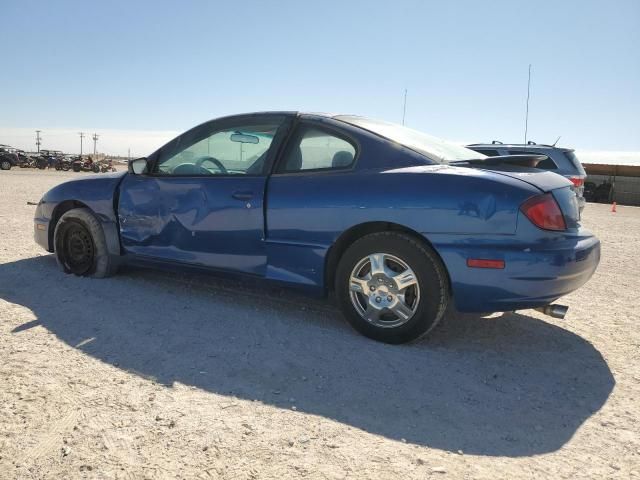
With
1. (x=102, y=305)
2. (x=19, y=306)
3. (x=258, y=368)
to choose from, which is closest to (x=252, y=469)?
(x=258, y=368)

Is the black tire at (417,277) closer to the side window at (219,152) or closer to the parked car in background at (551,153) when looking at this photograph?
the side window at (219,152)

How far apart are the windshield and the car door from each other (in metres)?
0.61

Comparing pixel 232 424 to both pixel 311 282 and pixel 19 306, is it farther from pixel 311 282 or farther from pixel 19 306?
pixel 19 306

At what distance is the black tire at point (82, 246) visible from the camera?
15.2 feet

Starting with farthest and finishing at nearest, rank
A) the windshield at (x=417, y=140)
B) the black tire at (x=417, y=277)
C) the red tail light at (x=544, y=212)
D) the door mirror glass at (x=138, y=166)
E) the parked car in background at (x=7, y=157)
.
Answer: the parked car in background at (x=7, y=157)
the door mirror glass at (x=138, y=166)
the windshield at (x=417, y=140)
the black tire at (x=417, y=277)
the red tail light at (x=544, y=212)

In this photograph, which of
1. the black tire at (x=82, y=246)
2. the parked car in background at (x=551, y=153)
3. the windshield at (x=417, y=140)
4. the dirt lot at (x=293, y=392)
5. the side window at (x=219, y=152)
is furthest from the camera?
the parked car in background at (x=551, y=153)

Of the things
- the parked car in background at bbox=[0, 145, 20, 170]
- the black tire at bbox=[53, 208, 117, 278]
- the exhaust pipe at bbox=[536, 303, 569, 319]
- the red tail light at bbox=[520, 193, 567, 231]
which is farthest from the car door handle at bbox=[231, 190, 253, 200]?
the parked car in background at bbox=[0, 145, 20, 170]

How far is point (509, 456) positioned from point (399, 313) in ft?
4.09

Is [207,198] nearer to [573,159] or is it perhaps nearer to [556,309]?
[556,309]

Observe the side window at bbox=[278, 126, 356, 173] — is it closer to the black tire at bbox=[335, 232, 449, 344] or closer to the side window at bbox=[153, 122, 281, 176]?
the side window at bbox=[153, 122, 281, 176]

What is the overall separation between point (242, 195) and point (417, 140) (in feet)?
4.35

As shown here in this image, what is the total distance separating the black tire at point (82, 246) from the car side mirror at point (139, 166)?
639 millimetres

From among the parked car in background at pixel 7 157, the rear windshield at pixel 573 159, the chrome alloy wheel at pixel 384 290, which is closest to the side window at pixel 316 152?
the chrome alloy wheel at pixel 384 290

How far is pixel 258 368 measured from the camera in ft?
A: 9.50
